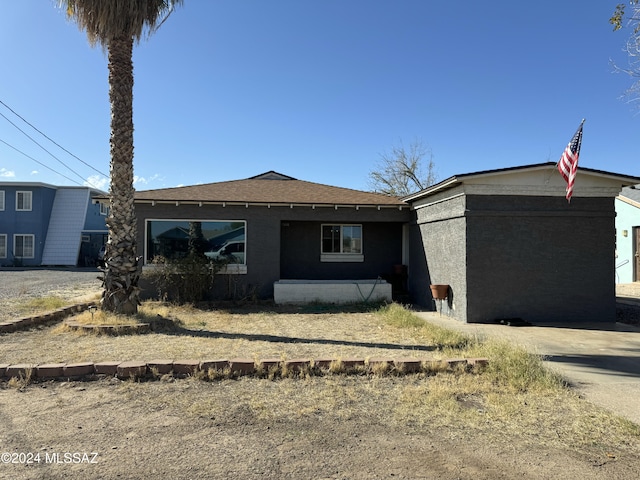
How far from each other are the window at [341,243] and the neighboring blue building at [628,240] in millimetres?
12165

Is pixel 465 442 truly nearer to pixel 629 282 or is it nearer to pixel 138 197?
pixel 138 197

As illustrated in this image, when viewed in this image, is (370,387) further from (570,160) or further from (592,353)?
(570,160)

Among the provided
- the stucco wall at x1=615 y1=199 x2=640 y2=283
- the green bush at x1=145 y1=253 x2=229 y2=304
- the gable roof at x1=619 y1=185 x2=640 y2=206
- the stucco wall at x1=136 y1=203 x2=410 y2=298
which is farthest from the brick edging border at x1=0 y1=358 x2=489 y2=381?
the gable roof at x1=619 y1=185 x2=640 y2=206

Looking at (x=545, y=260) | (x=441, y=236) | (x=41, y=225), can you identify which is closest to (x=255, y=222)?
(x=441, y=236)

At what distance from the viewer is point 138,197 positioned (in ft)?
40.6

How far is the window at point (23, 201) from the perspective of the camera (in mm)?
30156

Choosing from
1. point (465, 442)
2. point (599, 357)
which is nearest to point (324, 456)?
point (465, 442)

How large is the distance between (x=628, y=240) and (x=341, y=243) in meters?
14.3

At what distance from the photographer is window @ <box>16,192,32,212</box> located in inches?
1187

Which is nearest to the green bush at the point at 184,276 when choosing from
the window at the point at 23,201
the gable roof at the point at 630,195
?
the gable roof at the point at 630,195

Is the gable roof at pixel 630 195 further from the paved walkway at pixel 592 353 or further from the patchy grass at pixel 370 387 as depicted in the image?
the patchy grass at pixel 370 387

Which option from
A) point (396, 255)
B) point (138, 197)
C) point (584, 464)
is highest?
point (138, 197)

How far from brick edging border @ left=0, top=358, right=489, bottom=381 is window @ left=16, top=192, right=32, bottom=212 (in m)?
30.3

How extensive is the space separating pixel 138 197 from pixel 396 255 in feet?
27.7
